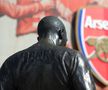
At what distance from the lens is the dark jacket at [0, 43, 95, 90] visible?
2623 mm

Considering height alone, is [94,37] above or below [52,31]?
below

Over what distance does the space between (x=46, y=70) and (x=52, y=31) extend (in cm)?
27

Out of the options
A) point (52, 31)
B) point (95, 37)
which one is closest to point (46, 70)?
point (52, 31)

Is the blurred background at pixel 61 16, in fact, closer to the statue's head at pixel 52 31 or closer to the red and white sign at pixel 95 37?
the red and white sign at pixel 95 37

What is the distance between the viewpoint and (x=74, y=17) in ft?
30.3

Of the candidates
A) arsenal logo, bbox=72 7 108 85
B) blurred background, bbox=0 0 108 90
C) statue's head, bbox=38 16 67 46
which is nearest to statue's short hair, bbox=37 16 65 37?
statue's head, bbox=38 16 67 46

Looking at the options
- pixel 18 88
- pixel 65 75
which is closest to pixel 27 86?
pixel 18 88

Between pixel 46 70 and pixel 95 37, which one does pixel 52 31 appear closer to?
pixel 46 70

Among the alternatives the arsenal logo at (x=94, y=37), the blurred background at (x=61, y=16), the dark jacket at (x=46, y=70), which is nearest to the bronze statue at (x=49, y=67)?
the dark jacket at (x=46, y=70)

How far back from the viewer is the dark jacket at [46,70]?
2.62 meters

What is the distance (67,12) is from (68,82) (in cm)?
666

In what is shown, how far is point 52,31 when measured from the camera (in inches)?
112

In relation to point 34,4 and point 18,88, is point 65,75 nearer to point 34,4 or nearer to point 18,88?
point 18,88

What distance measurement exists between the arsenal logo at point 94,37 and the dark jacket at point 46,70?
6.09 meters
